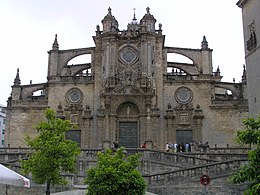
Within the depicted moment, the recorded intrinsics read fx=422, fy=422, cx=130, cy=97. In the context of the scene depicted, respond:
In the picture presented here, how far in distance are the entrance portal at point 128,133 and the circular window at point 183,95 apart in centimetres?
444

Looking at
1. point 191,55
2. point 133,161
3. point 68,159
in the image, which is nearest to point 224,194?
point 133,161

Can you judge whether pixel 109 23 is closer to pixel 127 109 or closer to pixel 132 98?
pixel 132 98

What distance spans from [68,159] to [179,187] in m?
5.67

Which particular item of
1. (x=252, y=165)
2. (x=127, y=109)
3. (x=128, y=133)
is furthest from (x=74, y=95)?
(x=252, y=165)

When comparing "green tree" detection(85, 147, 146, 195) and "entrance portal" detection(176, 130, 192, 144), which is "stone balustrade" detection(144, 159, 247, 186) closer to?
"green tree" detection(85, 147, 146, 195)

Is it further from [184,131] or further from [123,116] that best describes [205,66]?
[123,116]

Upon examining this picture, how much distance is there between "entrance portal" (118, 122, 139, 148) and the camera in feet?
117

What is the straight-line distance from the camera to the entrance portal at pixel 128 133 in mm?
35750

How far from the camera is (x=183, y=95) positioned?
36.9 meters

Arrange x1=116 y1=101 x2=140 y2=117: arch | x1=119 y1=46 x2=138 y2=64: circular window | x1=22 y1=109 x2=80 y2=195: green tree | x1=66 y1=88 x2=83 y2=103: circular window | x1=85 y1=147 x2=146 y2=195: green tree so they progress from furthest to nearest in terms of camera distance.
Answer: x1=119 y1=46 x2=138 y2=64: circular window
x1=66 y1=88 x2=83 y2=103: circular window
x1=116 y1=101 x2=140 y2=117: arch
x1=22 y1=109 x2=80 y2=195: green tree
x1=85 y1=147 x2=146 y2=195: green tree

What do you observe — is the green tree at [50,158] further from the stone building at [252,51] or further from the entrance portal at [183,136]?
the entrance portal at [183,136]

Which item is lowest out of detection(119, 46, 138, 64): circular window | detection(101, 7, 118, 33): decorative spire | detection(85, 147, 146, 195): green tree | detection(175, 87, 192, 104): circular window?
detection(85, 147, 146, 195): green tree

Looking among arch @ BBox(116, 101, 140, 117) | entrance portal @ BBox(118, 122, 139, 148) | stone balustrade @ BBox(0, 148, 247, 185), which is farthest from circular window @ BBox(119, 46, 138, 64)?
stone balustrade @ BBox(0, 148, 247, 185)

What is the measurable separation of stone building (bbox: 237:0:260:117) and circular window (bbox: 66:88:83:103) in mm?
15630
